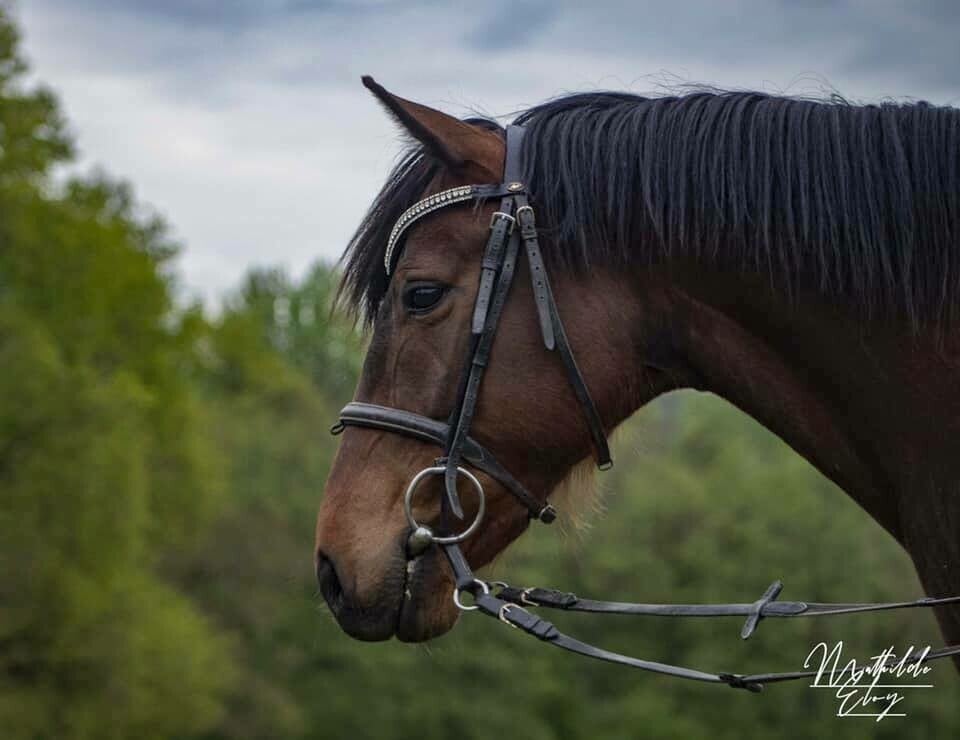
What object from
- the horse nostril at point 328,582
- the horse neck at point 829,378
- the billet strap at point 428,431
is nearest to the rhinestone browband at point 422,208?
the billet strap at point 428,431

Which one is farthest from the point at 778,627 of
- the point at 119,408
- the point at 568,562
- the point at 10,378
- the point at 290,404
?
the point at 10,378

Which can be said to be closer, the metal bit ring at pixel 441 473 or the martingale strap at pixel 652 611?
the martingale strap at pixel 652 611

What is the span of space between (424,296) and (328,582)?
886 mm

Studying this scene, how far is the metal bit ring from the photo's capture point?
365cm

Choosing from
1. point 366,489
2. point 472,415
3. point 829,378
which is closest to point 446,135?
point 472,415

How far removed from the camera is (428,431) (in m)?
3.69

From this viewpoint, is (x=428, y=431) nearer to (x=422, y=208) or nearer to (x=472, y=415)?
(x=472, y=415)

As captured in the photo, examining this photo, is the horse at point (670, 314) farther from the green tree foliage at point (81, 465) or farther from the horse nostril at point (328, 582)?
the green tree foliage at point (81, 465)

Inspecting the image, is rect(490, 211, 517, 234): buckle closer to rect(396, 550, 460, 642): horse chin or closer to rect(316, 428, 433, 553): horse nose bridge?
rect(316, 428, 433, 553): horse nose bridge

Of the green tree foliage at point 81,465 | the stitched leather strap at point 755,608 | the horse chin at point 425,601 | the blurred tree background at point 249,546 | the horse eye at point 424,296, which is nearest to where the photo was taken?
the stitched leather strap at point 755,608

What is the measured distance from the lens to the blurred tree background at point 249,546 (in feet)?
75.9

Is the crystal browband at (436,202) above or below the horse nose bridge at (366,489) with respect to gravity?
above

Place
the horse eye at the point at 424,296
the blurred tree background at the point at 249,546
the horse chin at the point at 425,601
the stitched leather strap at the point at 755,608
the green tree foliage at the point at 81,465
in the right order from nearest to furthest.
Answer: the stitched leather strap at the point at 755,608 < the horse chin at the point at 425,601 < the horse eye at the point at 424,296 < the green tree foliage at the point at 81,465 < the blurred tree background at the point at 249,546

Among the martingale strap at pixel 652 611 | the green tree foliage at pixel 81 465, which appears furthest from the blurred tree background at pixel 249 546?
the martingale strap at pixel 652 611
